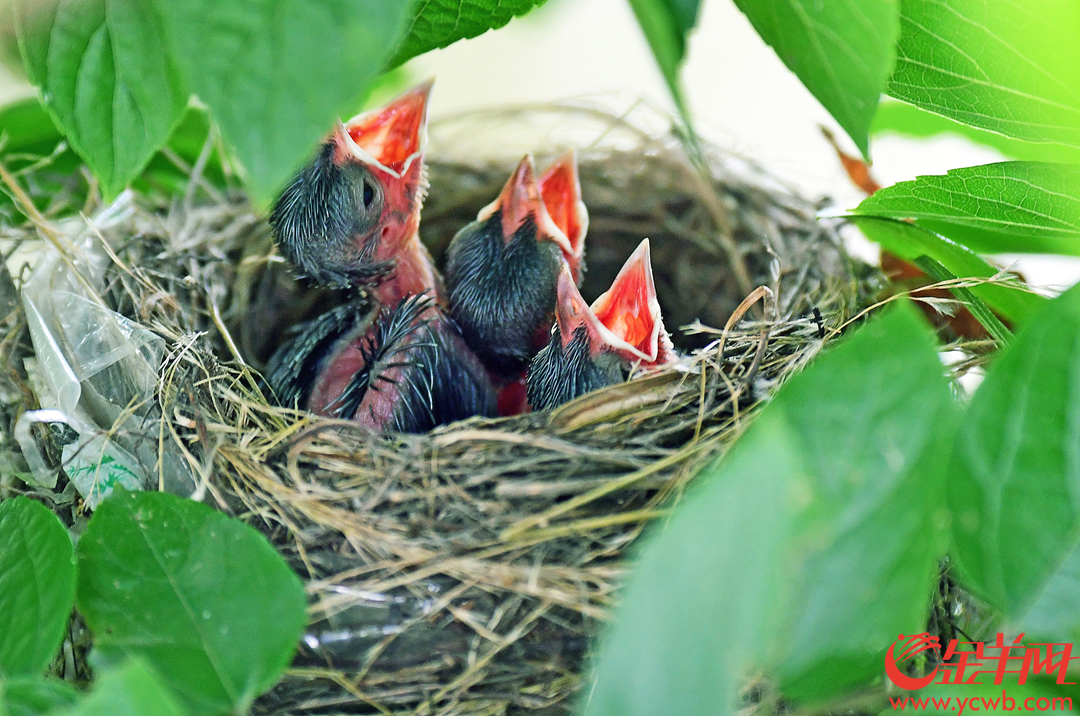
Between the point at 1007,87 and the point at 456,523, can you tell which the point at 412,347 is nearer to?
the point at 456,523

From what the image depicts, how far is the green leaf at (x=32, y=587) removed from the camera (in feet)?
1.24

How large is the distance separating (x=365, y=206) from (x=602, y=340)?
0.27 m

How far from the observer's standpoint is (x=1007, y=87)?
0.44 meters

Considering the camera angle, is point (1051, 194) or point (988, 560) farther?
point (1051, 194)

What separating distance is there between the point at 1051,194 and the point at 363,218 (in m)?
0.56

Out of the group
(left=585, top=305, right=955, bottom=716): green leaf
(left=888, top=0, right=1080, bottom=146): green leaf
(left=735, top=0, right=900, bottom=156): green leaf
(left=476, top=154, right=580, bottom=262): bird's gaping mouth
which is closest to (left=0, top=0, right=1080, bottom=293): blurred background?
(left=476, top=154, right=580, bottom=262): bird's gaping mouth

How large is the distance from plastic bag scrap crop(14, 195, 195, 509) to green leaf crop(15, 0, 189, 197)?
226 mm

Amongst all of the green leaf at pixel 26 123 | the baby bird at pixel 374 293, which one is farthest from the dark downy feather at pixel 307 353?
the green leaf at pixel 26 123

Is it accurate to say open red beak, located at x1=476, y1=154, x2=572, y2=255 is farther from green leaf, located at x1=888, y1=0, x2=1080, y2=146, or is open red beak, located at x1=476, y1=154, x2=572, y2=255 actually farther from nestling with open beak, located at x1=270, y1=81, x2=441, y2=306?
green leaf, located at x1=888, y1=0, x2=1080, y2=146

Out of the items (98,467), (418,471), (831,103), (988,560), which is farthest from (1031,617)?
(98,467)

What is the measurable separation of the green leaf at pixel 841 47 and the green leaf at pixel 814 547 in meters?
0.11

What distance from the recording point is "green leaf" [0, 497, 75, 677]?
0.38 m

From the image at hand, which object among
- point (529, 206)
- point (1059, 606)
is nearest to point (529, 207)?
point (529, 206)

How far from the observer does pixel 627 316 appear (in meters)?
0.76
